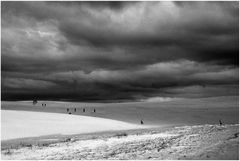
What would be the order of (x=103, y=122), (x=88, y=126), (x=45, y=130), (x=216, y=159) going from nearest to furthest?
(x=216, y=159), (x=45, y=130), (x=88, y=126), (x=103, y=122)

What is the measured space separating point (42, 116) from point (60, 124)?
4.69 metres

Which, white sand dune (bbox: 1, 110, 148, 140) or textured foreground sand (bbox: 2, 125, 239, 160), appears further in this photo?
white sand dune (bbox: 1, 110, 148, 140)

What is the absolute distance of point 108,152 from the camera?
11.1 m

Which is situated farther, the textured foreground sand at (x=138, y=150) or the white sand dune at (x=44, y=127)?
the white sand dune at (x=44, y=127)

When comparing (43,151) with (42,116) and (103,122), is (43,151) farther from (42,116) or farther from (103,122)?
(42,116)

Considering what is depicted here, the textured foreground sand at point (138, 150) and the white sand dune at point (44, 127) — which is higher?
the white sand dune at point (44, 127)

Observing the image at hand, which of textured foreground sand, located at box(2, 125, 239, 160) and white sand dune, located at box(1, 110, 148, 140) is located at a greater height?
white sand dune, located at box(1, 110, 148, 140)

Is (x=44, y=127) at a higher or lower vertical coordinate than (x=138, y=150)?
higher

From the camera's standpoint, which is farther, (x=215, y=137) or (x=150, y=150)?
(x=215, y=137)

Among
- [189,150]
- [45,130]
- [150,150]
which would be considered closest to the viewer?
[189,150]

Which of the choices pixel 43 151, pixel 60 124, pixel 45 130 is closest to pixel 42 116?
pixel 60 124

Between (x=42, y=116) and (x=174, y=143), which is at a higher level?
(x=42, y=116)

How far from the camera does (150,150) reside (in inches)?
425

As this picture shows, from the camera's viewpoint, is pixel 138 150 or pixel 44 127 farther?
pixel 44 127
